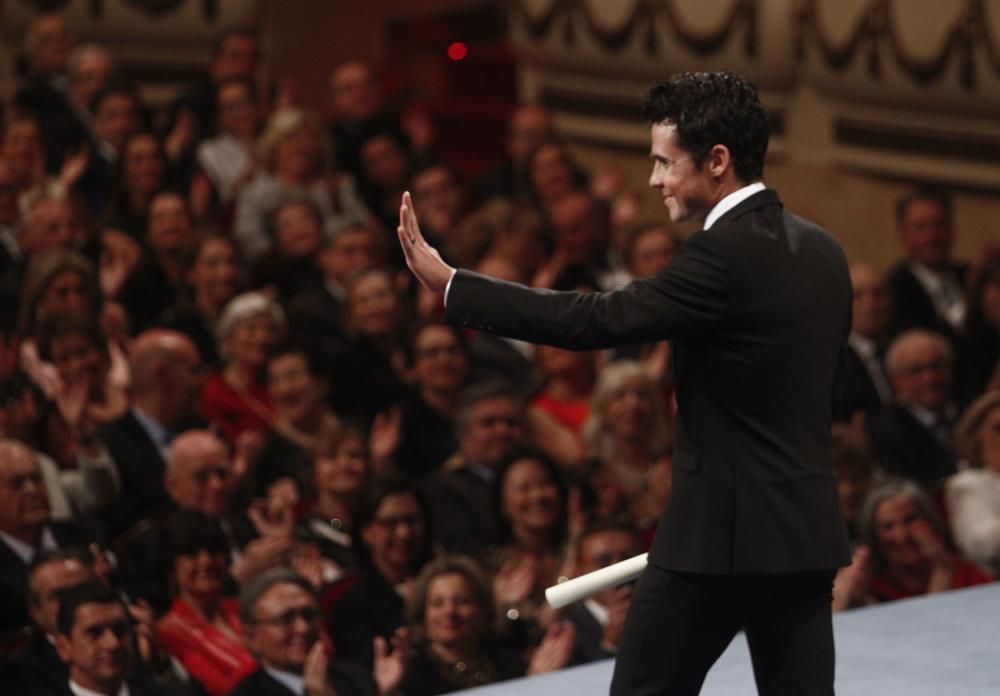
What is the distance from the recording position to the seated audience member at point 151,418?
4375 mm

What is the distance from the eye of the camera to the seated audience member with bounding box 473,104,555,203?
6875mm

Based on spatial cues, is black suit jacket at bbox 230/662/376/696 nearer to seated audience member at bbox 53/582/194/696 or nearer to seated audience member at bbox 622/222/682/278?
seated audience member at bbox 53/582/194/696

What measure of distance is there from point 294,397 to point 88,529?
784 millimetres

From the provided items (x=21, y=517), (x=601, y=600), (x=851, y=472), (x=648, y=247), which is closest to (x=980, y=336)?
(x=648, y=247)

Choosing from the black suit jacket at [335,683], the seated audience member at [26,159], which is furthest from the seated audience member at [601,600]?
the seated audience member at [26,159]

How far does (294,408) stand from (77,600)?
4.26 ft

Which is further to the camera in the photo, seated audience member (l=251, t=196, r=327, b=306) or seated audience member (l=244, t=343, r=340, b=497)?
seated audience member (l=251, t=196, r=327, b=306)

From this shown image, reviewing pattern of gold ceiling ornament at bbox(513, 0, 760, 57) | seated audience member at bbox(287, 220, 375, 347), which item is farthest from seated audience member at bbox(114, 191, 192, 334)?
pattern of gold ceiling ornament at bbox(513, 0, 760, 57)

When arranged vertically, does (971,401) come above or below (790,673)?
below

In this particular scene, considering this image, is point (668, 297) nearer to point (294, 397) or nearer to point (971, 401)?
point (294, 397)

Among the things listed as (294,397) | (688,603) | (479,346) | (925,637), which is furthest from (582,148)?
(688,603)

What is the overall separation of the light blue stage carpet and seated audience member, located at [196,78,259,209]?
11.8 feet

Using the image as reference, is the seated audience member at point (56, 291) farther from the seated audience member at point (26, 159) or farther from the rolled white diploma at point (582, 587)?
the rolled white diploma at point (582, 587)

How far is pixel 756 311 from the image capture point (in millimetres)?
2197
